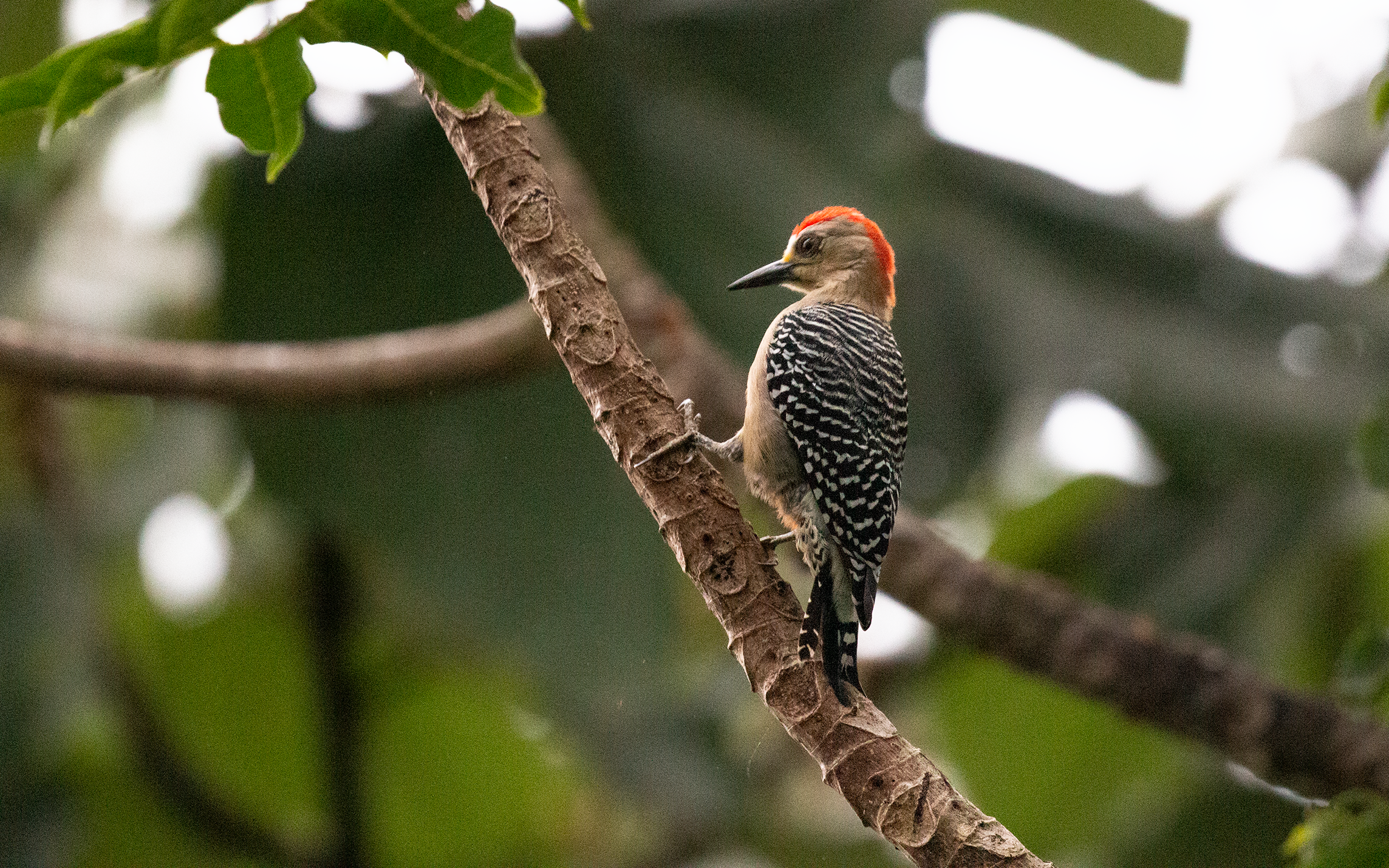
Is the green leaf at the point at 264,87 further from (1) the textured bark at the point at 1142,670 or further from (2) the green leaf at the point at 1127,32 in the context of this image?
(2) the green leaf at the point at 1127,32

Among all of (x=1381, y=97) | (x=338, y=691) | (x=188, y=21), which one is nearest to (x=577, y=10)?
(x=188, y=21)

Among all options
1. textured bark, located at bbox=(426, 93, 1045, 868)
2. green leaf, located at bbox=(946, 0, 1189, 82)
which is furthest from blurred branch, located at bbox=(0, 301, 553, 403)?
green leaf, located at bbox=(946, 0, 1189, 82)

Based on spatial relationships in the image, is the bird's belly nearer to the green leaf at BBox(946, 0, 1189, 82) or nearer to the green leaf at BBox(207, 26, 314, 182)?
the green leaf at BBox(207, 26, 314, 182)

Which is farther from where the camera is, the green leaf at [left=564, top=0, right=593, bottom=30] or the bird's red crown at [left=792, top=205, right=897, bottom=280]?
the bird's red crown at [left=792, top=205, right=897, bottom=280]

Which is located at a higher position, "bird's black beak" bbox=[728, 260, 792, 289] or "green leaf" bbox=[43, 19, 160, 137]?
"green leaf" bbox=[43, 19, 160, 137]

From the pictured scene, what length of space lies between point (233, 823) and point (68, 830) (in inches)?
27.1

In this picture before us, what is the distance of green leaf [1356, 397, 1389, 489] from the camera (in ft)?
10.1

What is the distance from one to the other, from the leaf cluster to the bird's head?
129 cm

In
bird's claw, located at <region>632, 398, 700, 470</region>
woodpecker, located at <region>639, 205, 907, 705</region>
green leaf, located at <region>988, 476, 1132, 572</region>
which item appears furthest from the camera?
green leaf, located at <region>988, 476, 1132, 572</region>

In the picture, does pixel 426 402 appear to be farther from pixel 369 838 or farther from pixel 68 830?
pixel 68 830

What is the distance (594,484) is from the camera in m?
5.14

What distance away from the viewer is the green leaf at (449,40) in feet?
6.44

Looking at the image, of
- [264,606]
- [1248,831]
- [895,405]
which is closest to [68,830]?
[264,606]

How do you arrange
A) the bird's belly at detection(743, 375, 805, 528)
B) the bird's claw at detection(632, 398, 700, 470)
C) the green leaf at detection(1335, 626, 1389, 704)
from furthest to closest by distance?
the bird's belly at detection(743, 375, 805, 528) → the green leaf at detection(1335, 626, 1389, 704) → the bird's claw at detection(632, 398, 700, 470)
